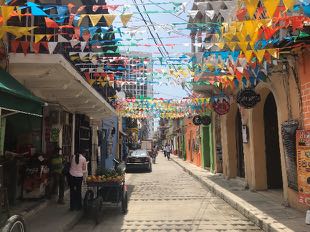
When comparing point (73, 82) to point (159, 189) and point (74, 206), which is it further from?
point (159, 189)

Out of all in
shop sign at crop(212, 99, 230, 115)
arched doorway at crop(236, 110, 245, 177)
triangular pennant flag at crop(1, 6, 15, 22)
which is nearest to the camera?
triangular pennant flag at crop(1, 6, 15, 22)

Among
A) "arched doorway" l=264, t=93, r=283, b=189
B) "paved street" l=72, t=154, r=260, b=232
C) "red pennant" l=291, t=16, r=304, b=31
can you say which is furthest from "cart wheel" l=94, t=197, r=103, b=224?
"arched doorway" l=264, t=93, r=283, b=189

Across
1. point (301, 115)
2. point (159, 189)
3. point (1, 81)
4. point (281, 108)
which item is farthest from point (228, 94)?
point (1, 81)

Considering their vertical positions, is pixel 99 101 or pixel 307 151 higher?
pixel 99 101

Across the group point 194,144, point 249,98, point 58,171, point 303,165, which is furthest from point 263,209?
point 194,144

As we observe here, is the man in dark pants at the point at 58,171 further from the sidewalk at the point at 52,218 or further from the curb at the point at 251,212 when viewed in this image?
the curb at the point at 251,212

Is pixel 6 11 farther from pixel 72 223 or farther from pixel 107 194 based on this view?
pixel 107 194

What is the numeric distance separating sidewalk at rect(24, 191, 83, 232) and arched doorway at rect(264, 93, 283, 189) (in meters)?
7.03

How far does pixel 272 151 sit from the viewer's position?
44.1 feet

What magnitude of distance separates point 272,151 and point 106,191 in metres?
6.41

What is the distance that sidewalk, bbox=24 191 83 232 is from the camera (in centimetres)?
800

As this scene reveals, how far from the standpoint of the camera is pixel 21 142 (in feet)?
36.2

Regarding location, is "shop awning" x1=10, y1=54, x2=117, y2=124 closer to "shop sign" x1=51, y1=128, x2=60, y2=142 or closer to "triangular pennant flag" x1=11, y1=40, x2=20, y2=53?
"triangular pennant flag" x1=11, y1=40, x2=20, y2=53

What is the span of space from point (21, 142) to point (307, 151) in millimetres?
7757
